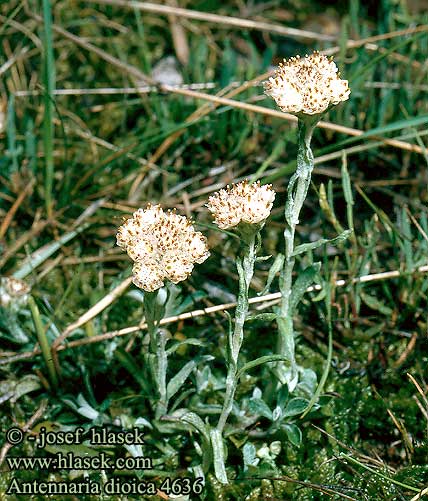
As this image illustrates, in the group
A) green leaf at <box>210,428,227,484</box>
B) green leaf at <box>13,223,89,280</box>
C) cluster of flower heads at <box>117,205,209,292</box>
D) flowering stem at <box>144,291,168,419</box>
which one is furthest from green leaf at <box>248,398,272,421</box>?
green leaf at <box>13,223,89,280</box>

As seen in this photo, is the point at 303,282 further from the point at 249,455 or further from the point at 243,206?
the point at 249,455

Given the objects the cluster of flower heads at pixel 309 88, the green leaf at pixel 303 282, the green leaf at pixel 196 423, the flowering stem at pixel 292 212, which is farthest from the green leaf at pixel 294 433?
the cluster of flower heads at pixel 309 88

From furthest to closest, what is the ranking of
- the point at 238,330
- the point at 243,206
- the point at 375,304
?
the point at 375,304, the point at 238,330, the point at 243,206

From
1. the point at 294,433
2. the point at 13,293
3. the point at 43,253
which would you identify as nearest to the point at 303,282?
the point at 294,433

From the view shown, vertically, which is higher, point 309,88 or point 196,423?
point 309,88

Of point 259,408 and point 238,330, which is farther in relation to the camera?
point 259,408

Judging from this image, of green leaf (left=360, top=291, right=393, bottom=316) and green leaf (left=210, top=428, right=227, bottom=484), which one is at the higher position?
green leaf (left=360, top=291, right=393, bottom=316)

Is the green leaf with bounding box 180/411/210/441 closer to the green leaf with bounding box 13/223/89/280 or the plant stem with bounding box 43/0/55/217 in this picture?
the green leaf with bounding box 13/223/89/280
